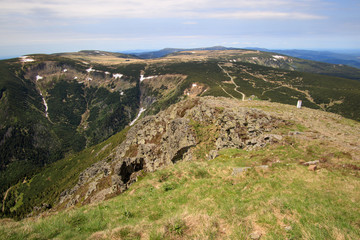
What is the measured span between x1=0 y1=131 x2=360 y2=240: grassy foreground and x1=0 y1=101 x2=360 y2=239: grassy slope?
48 mm

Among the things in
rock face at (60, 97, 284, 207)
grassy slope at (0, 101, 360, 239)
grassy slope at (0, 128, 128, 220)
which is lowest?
grassy slope at (0, 128, 128, 220)

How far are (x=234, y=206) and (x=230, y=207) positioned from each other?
28cm

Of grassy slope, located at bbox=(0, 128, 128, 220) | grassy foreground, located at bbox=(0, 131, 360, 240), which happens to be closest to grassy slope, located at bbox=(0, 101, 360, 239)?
grassy foreground, located at bbox=(0, 131, 360, 240)

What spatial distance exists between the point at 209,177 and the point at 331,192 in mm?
9711

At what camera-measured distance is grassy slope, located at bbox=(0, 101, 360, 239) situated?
912cm

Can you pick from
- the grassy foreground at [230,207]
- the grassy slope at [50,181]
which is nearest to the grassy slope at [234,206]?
the grassy foreground at [230,207]

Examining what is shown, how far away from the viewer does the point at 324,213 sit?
1007cm

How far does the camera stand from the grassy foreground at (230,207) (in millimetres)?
9094

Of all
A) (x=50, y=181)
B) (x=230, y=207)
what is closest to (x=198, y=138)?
(x=230, y=207)

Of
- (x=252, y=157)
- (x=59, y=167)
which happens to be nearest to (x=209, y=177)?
Result: (x=252, y=157)

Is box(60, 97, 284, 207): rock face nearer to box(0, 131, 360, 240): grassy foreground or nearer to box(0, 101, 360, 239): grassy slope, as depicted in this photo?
box(0, 101, 360, 239): grassy slope

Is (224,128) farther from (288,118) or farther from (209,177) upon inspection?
(209,177)

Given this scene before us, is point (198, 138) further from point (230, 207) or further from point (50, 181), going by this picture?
point (50, 181)

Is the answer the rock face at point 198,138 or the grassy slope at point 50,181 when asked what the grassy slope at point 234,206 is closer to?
the rock face at point 198,138
